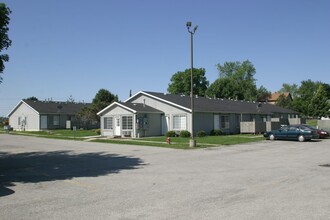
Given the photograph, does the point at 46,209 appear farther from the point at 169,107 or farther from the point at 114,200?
the point at 169,107

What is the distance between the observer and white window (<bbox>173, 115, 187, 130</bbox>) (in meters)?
36.2

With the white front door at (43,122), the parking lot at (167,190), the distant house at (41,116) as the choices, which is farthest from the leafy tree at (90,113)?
the parking lot at (167,190)

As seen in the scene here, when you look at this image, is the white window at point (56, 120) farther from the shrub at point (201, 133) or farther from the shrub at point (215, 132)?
the shrub at point (201, 133)

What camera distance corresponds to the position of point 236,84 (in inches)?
3617

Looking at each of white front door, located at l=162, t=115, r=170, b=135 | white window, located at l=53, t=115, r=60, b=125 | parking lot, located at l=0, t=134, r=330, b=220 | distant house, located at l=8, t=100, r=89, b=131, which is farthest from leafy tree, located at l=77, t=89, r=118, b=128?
parking lot, located at l=0, t=134, r=330, b=220

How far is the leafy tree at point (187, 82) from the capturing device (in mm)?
91062

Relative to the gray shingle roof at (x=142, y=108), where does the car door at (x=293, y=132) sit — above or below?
below

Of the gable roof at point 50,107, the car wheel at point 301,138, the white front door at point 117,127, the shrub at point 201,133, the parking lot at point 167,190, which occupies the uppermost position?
the gable roof at point 50,107

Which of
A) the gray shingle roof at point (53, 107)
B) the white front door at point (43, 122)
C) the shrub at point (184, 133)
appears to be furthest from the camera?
the gray shingle roof at point (53, 107)

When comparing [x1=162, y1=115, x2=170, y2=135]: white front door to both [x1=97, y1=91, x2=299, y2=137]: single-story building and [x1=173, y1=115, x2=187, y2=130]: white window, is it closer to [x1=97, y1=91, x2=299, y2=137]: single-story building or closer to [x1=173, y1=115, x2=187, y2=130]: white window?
[x1=97, y1=91, x2=299, y2=137]: single-story building

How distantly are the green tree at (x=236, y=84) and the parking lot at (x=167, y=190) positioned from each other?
7114cm

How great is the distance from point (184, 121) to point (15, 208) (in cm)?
2873

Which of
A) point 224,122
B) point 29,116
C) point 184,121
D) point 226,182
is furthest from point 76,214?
point 29,116

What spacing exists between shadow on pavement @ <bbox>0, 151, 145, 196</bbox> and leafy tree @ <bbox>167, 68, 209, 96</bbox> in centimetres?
7316
